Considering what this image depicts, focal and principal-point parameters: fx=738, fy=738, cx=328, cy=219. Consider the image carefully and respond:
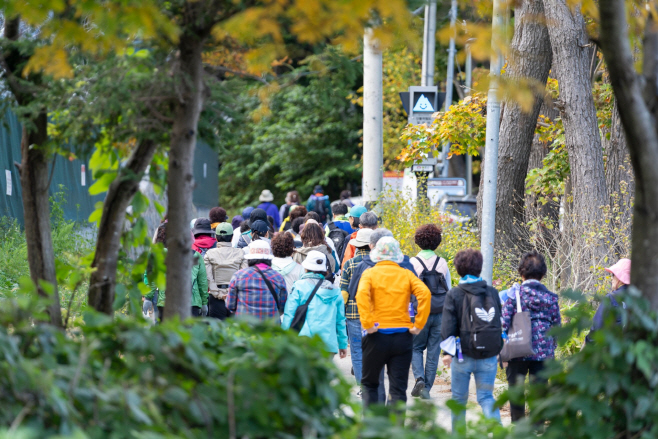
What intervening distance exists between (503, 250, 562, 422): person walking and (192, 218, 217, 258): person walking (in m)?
3.74

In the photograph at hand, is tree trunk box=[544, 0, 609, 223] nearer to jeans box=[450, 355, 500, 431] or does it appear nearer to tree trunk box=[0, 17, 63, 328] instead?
jeans box=[450, 355, 500, 431]

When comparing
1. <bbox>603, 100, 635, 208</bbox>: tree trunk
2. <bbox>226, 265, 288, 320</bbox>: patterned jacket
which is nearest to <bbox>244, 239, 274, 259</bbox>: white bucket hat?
<bbox>226, 265, 288, 320</bbox>: patterned jacket

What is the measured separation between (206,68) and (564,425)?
2.66 metres

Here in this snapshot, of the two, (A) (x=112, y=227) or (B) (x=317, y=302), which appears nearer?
(A) (x=112, y=227)

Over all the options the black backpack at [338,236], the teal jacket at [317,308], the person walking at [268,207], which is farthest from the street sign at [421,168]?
the teal jacket at [317,308]

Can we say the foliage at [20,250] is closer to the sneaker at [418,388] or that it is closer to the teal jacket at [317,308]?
the teal jacket at [317,308]

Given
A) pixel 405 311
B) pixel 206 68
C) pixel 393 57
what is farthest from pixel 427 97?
pixel 393 57

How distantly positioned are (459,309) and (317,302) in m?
1.19

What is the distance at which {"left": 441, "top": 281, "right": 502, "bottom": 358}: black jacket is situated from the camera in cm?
555

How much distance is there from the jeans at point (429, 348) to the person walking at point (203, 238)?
252 cm

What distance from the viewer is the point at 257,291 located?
20.5 ft

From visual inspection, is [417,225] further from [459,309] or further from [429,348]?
[459,309]

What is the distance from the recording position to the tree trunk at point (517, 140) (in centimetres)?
1063

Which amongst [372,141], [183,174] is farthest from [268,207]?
[183,174]
